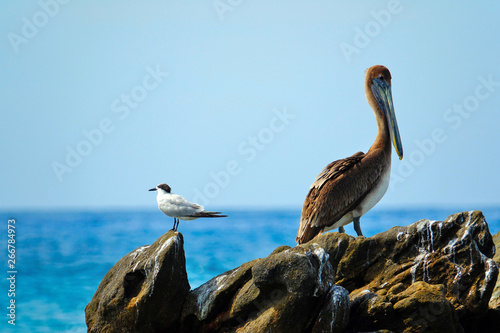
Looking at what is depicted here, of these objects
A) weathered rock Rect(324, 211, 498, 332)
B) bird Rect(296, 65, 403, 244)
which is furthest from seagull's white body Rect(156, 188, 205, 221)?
bird Rect(296, 65, 403, 244)

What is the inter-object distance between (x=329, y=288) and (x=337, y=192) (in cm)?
288

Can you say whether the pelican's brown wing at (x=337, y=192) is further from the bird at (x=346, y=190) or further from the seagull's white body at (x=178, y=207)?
the seagull's white body at (x=178, y=207)

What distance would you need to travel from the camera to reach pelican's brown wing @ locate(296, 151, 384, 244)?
952 cm

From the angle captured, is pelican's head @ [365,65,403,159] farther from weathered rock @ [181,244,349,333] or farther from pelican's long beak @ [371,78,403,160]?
weathered rock @ [181,244,349,333]

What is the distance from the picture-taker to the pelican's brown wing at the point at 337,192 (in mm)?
9523

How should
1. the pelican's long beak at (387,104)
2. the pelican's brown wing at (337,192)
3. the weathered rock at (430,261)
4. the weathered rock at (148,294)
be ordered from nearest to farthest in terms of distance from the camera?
the weathered rock at (148,294) → the weathered rock at (430,261) → the pelican's brown wing at (337,192) → the pelican's long beak at (387,104)

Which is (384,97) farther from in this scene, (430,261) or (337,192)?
(430,261)

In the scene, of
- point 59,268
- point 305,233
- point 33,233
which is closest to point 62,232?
point 33,233

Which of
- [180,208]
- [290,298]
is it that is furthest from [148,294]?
[290,298]

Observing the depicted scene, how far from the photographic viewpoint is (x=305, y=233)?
376 inches

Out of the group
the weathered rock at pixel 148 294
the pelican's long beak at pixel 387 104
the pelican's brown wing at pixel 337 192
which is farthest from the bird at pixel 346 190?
the weathered rock at pixel 148 294

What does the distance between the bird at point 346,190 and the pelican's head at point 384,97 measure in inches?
11.4

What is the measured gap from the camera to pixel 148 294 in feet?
24.0

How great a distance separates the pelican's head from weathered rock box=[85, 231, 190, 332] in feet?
14.9
